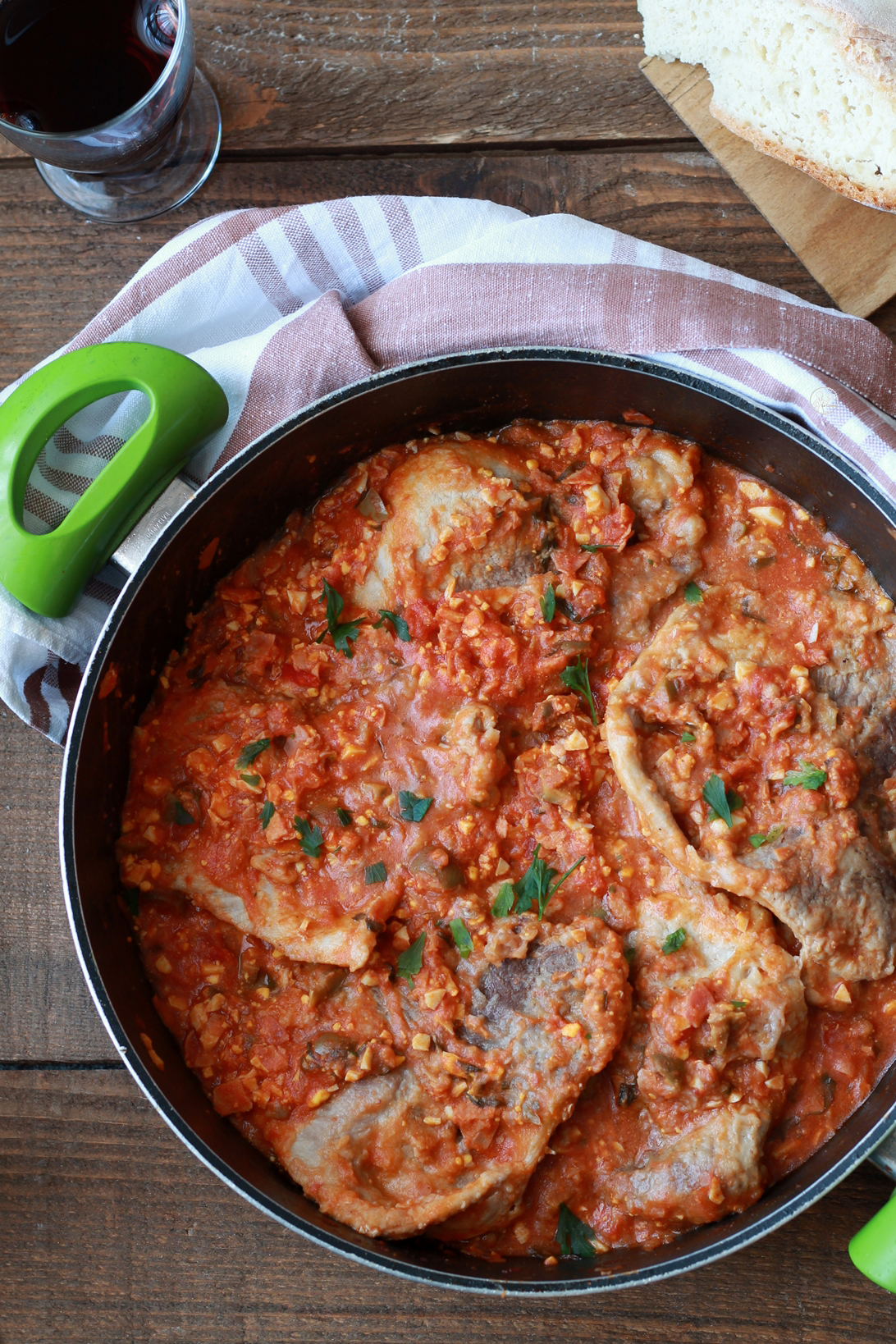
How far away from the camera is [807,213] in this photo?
322 cm

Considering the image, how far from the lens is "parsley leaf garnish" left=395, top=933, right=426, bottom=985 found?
2729mm

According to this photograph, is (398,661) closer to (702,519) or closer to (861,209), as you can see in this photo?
(702,519)

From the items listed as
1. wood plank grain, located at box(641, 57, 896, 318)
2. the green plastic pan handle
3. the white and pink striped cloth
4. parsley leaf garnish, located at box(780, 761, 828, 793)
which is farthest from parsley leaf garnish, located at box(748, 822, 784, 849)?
wood plank grain, located at box(641, 57, 896, 318)

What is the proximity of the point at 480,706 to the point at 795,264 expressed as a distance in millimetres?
1787

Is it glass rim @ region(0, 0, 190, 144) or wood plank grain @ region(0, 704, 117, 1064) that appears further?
wood plank grain @ region(0, 704, 117, 1064)

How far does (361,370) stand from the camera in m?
2.97

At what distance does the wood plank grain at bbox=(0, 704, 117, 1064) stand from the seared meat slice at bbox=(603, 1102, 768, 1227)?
1623 millimetres

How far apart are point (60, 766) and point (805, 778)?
2222 mm

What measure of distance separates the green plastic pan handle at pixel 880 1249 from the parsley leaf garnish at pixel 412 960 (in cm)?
124

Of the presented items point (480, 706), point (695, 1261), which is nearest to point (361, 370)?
A: point (480, 706)

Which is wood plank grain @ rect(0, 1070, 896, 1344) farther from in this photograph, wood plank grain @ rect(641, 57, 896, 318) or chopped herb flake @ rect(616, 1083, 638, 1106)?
wood plank grain @ rect(641, 57, 896, 318)

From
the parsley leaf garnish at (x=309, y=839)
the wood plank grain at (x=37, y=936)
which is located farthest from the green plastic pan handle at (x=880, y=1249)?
the wood plank grain at (x=37, y=936)

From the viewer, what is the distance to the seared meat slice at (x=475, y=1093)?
261cm

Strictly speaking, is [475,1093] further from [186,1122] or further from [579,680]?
[579,680]
